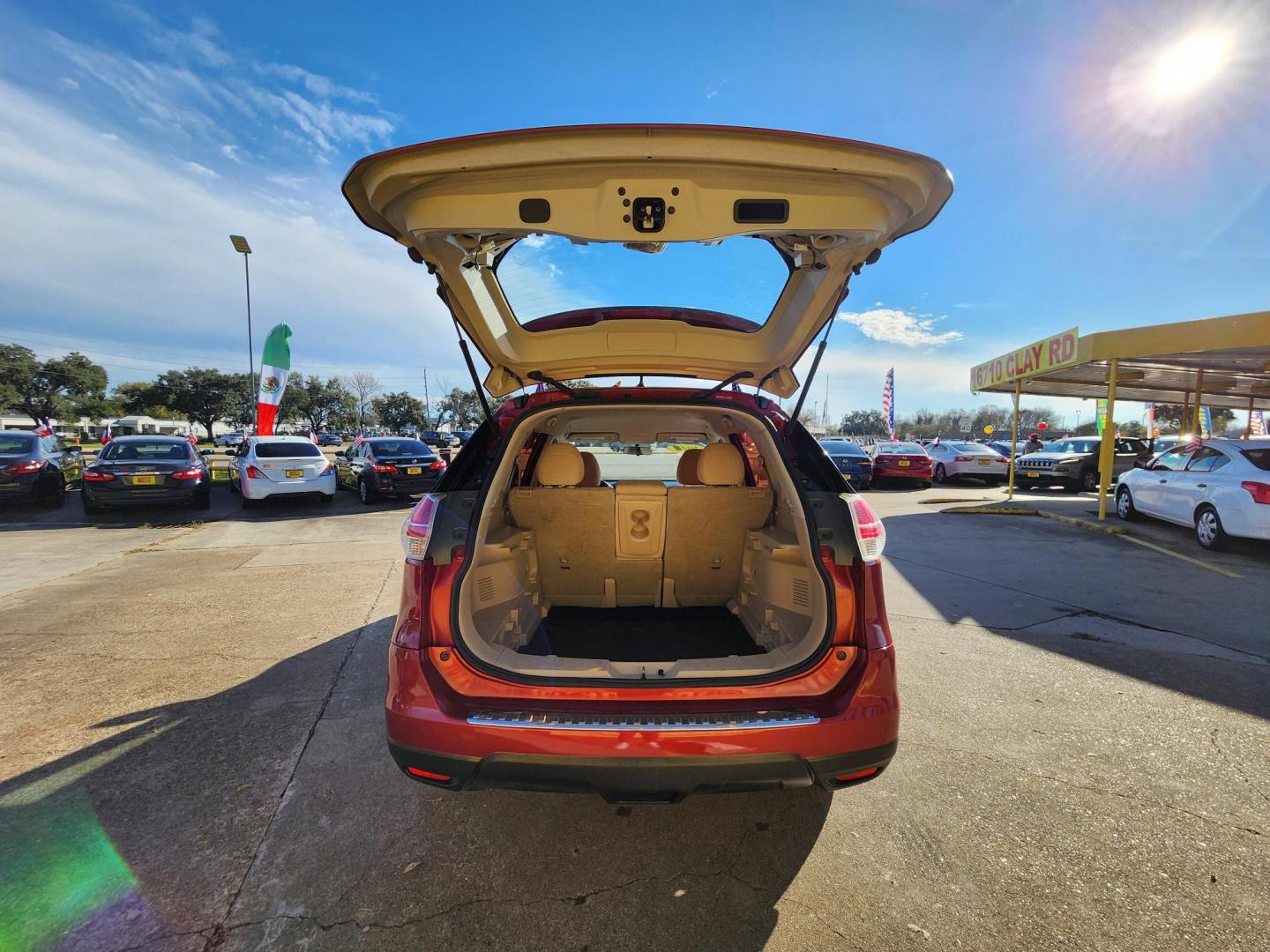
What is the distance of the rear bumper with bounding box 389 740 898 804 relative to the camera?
158 centimetres

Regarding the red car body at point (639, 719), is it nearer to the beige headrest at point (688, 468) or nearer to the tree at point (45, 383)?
the beige headrest at point (688, 468)

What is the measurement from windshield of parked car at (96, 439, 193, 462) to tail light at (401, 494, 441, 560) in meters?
10.0

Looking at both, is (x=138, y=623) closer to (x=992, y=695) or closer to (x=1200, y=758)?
(x=992, y=695)

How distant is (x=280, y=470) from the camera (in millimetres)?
9656

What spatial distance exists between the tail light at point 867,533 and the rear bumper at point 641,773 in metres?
0.68

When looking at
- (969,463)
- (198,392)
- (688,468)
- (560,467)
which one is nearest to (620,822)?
(560,467)

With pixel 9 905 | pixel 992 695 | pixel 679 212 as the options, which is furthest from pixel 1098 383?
pixel 9 905

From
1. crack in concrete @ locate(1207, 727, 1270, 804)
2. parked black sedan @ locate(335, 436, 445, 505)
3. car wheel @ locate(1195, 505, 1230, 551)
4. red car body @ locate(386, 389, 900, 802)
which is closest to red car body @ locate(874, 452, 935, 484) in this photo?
car wheel @ locate(1195, 505, 1230, 551)

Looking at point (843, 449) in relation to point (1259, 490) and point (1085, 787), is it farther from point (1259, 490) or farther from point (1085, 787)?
point (1085, 787)

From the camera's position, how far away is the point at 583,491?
9.54 ft

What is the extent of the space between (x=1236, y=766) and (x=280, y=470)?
11.7m

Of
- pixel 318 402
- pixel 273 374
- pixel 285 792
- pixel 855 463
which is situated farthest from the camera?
pixel 318 402

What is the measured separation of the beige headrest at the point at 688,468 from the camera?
3246 millimetres

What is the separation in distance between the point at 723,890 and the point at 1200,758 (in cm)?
239
